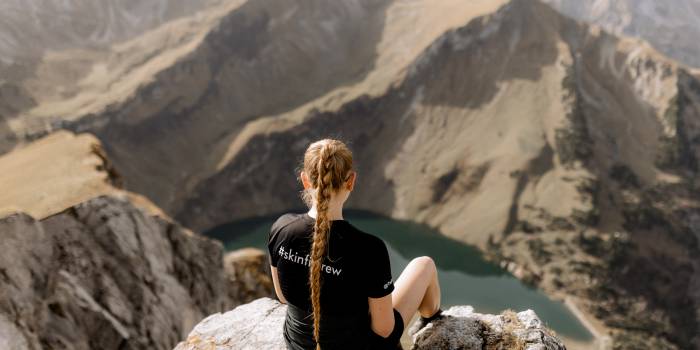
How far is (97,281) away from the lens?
71.2ft

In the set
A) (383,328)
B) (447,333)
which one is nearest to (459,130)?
(447,333)

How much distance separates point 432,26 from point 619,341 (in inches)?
4647

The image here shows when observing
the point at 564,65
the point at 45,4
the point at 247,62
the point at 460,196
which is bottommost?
the point at 460,196

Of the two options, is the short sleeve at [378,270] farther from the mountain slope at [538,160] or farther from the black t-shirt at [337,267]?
the mountain slope at [538,160]

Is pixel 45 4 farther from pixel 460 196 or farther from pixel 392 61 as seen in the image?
pixel 460 196

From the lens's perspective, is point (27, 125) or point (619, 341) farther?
point (27, 125)

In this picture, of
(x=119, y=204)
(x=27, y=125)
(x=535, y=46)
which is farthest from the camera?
(x=535, y=46)

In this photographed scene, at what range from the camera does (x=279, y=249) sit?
7.37m

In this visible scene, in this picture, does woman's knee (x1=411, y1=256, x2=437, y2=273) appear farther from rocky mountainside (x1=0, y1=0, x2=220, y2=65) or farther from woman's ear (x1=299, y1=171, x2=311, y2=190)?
rocky mountainside (x1=0, y1=0, x2=220, y2=65)

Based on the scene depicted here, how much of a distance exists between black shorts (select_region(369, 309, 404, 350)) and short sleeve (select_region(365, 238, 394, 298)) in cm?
104

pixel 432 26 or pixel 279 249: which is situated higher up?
pixel 432 26

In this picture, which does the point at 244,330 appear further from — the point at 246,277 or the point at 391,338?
the point at 246,277

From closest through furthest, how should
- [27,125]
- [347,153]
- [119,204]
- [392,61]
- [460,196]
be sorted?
[347,153] → [119,204] → [27,125] → [460,196] → [392,61]

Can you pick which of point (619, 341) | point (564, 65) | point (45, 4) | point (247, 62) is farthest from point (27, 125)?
point (564, 65)
